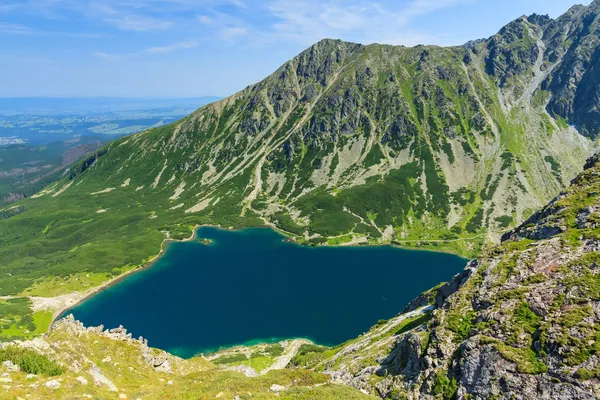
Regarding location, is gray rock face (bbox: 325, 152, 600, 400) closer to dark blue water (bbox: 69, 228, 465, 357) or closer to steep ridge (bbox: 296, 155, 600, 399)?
steep ridge (bbox: 296, 155, 600, 399)

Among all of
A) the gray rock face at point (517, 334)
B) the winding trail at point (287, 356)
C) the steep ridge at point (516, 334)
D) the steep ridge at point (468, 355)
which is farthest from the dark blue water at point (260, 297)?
the gray rock face at point (517, 334)

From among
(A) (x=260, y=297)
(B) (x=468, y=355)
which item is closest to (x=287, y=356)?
(A) (x=260, y=297)

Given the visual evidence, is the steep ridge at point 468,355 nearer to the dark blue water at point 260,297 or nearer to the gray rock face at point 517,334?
the gray rock face at point 517,334

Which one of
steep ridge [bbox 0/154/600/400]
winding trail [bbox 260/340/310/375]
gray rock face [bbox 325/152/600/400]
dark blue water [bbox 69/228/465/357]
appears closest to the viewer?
steep ridge [bbox 0/154/600/400]

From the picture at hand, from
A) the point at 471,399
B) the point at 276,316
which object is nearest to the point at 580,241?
the point at 471,399

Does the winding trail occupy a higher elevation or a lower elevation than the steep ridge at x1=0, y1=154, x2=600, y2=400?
lower

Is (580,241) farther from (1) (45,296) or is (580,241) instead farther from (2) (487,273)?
(1) (45,296)

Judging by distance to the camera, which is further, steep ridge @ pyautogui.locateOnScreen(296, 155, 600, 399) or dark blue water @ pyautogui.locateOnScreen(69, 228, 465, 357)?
dark blue water @ pyautogui.locateOnScreen(69, 228, 465, 357)

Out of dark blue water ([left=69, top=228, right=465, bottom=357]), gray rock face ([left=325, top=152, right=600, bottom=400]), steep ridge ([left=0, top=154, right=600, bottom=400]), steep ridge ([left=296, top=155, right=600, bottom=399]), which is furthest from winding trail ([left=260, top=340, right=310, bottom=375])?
gray rock face ([left=325, top=152, right=600, bottom=400])

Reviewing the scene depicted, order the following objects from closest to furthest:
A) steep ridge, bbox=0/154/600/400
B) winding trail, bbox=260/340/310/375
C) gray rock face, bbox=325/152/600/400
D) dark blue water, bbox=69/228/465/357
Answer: steep ridge, bbox=0/154/600/400, gray rock face, bbox=325/152/600/400, winding trail, bbox=260/340/310/375, dark blue water, bbox=69/228/465/357

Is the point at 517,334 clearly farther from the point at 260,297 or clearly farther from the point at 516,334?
the point at 260,297
